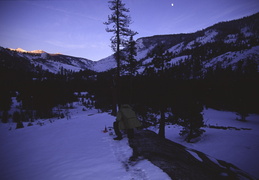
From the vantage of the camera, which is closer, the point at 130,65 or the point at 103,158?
the point at 103,158

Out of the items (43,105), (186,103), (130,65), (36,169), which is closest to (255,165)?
(186,103)

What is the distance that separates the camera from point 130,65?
18781mm

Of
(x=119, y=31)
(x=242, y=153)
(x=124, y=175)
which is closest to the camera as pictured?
(x=124, y=175)

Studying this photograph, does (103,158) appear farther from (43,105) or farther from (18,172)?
(43,105)

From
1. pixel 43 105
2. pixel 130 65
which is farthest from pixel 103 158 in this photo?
pixel 43 105

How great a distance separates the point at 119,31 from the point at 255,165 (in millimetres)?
17365

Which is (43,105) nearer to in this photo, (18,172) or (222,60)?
(18,172)

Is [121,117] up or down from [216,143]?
up

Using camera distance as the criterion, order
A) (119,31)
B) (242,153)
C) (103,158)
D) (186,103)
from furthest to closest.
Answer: (186,103), (119,31), (242,153), (103,158)

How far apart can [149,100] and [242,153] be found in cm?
1009

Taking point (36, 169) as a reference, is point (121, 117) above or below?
above

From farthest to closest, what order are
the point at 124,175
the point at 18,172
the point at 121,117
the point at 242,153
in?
the point at 242,153 < the point at 121,117 < the point at 18,172 < the point at 124,175

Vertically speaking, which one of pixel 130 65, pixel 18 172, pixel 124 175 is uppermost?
pixel 130 65

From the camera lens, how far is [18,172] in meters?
4.02
